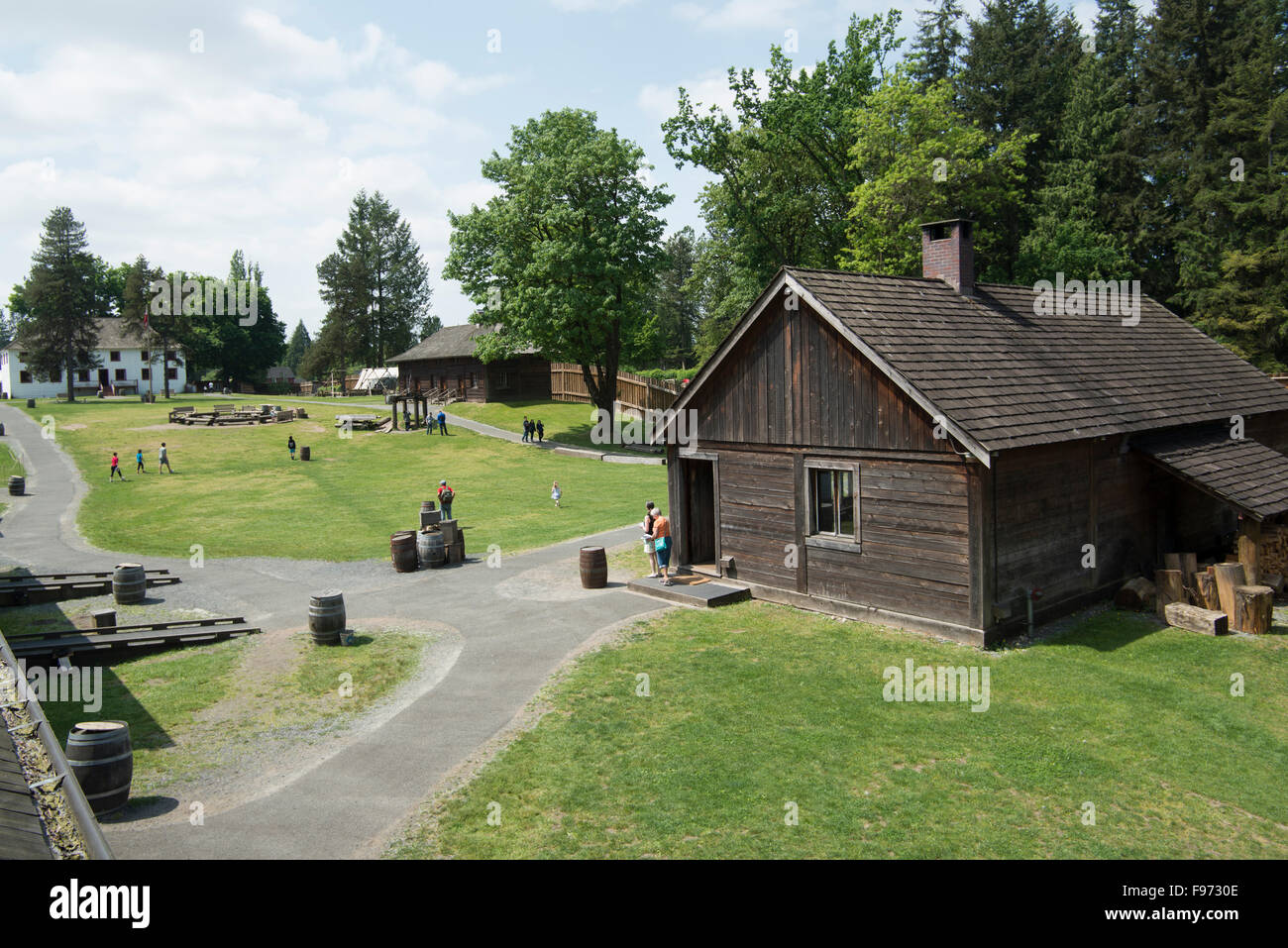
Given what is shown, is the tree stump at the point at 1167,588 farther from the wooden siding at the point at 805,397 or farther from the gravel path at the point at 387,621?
the gravel path at the point at 387,621

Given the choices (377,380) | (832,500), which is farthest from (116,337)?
(832,500)

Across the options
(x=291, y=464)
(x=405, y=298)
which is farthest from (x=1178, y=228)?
(x=405, y=298)

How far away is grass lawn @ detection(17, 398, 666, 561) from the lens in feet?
89.6

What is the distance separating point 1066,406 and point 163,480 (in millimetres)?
37660

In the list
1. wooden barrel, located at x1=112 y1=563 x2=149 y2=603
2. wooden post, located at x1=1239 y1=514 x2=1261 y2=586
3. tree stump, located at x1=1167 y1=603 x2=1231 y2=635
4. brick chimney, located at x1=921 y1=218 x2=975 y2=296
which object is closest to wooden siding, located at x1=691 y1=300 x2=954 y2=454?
brick chimney, located at x1=921 y1=218 x2=975 y2=296

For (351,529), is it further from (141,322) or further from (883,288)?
(141,322)

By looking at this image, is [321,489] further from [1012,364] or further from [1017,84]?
[1017,84]

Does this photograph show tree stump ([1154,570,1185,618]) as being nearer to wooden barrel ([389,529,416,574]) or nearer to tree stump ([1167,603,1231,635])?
tree stump ([1167,603,1231,635])

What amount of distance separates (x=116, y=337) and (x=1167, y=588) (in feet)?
308

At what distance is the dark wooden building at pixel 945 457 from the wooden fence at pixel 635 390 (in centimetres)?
2939

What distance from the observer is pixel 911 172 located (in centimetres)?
3881

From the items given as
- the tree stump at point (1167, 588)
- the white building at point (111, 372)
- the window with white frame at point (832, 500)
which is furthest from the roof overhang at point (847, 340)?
the white building at point (111, 372)

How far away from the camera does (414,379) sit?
6625 centimetres

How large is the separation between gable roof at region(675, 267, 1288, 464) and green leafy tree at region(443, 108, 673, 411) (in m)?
27.5
